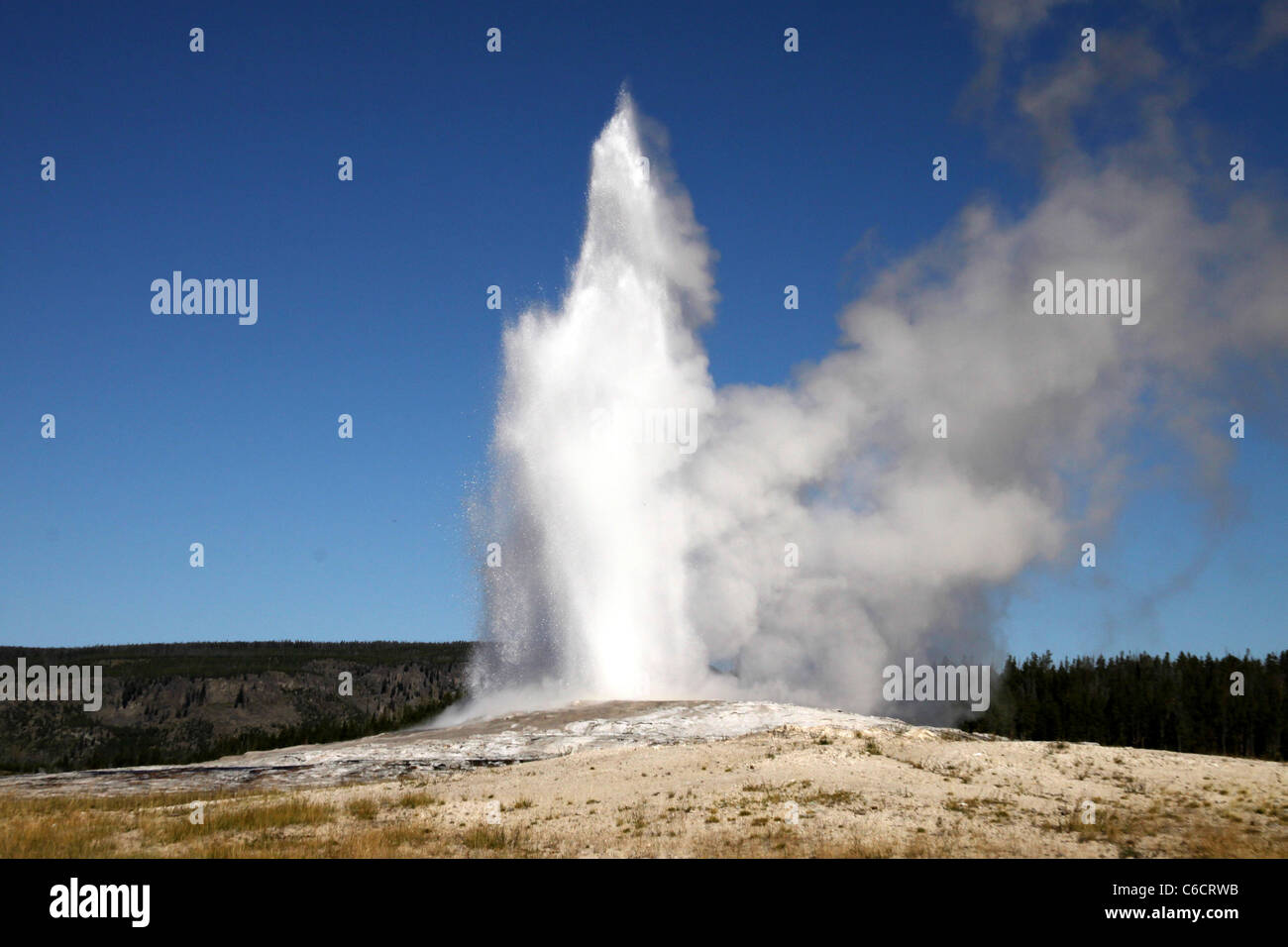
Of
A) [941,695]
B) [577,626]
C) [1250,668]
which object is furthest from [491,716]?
[1250,668]

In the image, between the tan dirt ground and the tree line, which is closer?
the tan dirt ground

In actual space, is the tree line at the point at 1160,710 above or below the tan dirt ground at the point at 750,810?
below

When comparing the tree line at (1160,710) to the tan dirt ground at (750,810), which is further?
the tree line at (1160,710)

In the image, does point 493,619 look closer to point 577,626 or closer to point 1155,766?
point 577,626

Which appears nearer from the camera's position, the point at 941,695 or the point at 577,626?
the point at 577,626

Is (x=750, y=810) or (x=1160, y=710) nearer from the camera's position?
(x=750, y=810)

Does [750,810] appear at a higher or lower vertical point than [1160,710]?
higher

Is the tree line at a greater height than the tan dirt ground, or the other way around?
the tan dirt ground

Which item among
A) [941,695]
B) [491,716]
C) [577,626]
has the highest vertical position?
[577,626]

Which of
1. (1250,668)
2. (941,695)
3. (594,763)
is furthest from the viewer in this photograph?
(941,695)
